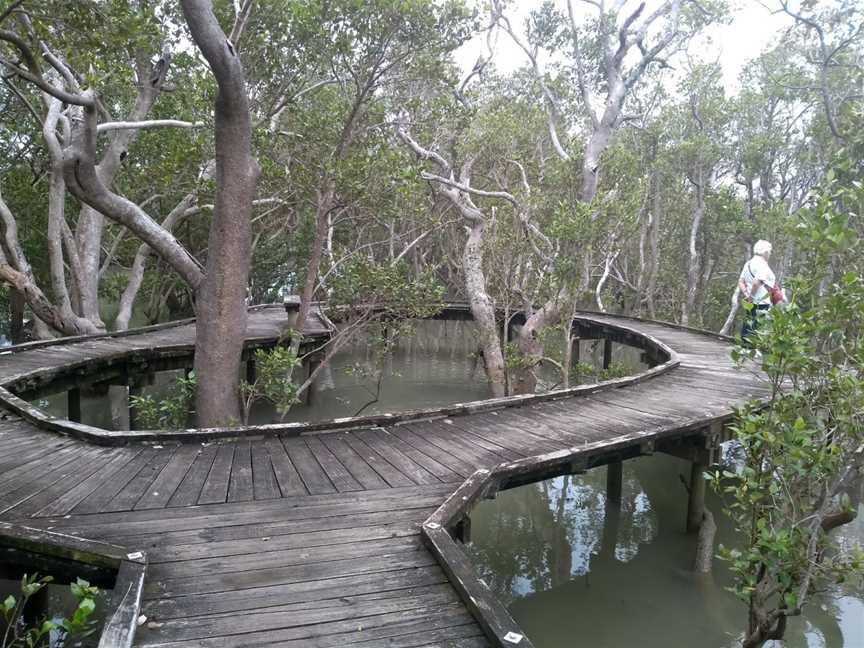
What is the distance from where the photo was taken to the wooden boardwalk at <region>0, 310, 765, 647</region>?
3.04 m

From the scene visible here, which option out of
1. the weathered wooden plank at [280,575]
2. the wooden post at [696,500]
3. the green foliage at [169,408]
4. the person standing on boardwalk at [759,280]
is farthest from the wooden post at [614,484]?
the green foliage at [169,408]

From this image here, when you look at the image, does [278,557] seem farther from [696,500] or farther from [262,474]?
[696,500]

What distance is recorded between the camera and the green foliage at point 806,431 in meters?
3.61

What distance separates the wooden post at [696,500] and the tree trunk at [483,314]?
6153mm

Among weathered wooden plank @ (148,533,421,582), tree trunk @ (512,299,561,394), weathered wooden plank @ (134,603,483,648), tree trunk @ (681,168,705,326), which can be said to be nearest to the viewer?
weathered wooden plank @ (134,603,483,648)

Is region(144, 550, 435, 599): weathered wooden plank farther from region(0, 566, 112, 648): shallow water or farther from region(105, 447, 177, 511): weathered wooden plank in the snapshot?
region(0, 566, 112, 648): shallow water

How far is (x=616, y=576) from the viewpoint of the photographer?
23.9 ft

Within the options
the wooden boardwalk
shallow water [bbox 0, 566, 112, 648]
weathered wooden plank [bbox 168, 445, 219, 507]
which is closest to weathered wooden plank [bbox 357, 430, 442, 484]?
the wooden boardwalk

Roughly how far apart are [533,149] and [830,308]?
15775mm

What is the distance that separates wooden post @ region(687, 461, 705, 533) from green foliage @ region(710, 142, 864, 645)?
3350 millimetres

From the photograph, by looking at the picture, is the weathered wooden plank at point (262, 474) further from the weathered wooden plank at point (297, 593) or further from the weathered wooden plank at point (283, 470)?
the weathered wooden plank at point (297, 593)

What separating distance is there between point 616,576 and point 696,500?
1436 millimetres

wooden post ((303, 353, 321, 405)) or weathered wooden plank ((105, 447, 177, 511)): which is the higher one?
weathered wooden plank ((105, 447, 177, 511))

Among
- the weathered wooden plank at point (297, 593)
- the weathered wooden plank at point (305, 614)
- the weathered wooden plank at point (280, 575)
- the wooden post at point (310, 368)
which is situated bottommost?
the wooden post at point (310, 368)
